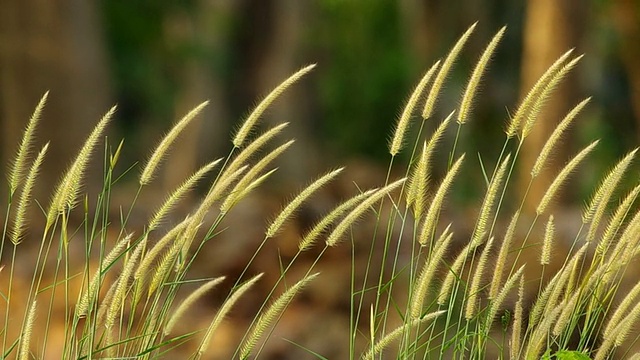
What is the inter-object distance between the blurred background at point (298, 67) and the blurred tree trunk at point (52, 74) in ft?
0.03

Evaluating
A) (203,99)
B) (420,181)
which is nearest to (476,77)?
(420,181)

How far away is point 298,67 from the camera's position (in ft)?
56.7

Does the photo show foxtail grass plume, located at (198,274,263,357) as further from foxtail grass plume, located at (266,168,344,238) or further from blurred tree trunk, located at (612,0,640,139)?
blurred tree trunk, located at (612,0,640,139)

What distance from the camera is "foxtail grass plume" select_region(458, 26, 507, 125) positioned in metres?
2.71

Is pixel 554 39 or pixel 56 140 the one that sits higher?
pixel 554 39

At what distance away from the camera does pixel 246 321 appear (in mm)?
7508

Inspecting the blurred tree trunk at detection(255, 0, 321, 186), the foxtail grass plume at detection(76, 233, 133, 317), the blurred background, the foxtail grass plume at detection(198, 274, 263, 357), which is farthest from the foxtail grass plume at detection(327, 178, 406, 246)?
the blurred tree trunk at detection(255, 0, 321, 186)

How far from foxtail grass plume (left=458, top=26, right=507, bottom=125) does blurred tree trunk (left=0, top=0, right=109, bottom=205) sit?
6.88m

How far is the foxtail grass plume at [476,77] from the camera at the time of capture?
271 cm

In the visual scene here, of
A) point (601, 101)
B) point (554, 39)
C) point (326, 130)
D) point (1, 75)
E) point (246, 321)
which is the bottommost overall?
point (326, 130)

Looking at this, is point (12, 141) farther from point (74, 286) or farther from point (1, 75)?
point (74, 286)

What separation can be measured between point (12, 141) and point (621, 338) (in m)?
7.88

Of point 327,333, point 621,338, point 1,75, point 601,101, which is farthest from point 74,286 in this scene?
point 601,101

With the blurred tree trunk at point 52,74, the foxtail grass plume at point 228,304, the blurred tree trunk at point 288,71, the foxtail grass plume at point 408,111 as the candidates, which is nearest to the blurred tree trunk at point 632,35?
the blurred tree trunk at point 288,71
